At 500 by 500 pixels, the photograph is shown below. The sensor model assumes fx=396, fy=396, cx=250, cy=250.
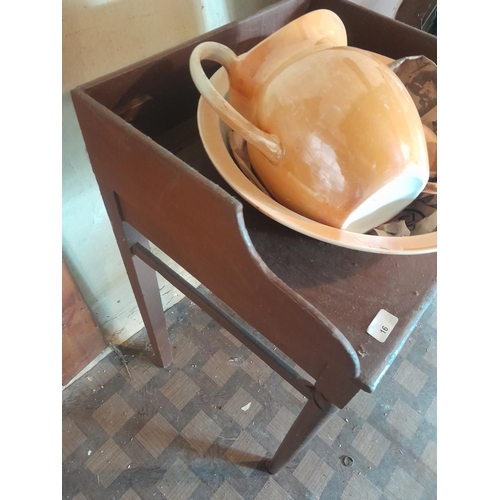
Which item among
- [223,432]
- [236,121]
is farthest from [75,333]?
[236,121]

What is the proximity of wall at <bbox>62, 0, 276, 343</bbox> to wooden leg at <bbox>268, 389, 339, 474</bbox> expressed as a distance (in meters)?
0.47

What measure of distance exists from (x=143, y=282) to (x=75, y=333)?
0.26 metres

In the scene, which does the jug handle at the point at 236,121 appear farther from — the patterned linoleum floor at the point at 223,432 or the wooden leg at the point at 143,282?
the patterned linoleum floor at the point at 223,432

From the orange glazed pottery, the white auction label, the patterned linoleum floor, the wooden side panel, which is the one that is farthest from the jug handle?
the patterned linoleum floor

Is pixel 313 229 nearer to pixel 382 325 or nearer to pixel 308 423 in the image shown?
pixel 382 325

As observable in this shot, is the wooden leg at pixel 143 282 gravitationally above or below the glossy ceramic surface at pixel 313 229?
below

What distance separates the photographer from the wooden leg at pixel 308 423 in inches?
17.9

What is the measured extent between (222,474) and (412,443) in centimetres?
43

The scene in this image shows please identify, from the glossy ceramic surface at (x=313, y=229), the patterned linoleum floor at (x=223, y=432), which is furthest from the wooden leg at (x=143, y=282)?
the glossy ceramic surface at (x=313, y=229)

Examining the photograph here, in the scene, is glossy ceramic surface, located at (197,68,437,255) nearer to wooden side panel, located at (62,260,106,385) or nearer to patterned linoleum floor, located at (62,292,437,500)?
wooden side panel, located at (62,260,106,385)

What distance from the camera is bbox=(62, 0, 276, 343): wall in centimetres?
49

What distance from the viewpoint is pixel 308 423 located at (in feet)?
1.67

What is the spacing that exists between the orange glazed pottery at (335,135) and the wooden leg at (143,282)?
24 centimetres

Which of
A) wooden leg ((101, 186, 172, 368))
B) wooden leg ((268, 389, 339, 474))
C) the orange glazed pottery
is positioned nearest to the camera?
the orange glazed pottery
